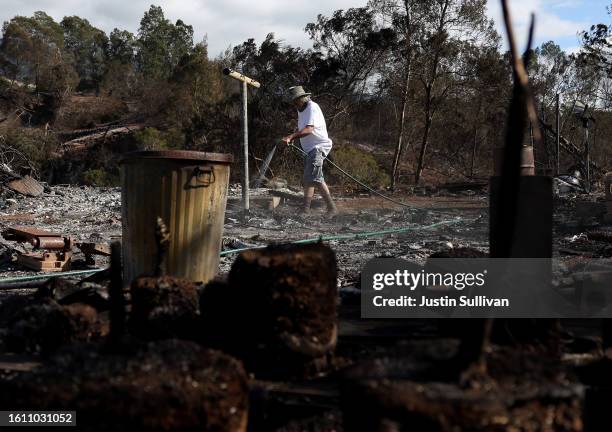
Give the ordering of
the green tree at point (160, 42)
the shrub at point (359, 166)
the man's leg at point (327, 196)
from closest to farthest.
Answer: the man's leg at point (327, 196), the shrub at point (359, 166), the green tree at point (160, 42)

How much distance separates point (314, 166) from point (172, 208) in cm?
538

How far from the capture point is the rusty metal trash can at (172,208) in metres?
3.88

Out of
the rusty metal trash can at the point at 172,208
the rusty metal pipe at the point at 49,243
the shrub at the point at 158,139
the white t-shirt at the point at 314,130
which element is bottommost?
the rusty metal pipe at the point at 49,243

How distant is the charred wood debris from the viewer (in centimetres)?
151

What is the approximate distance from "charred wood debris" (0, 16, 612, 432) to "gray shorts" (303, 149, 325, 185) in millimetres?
5526

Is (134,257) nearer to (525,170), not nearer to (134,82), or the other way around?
(525,170)

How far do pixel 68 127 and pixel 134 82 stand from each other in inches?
325

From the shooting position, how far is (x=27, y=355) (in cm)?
264

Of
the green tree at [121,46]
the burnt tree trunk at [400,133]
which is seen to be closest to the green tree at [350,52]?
the burnt tree trunk at [400,133]

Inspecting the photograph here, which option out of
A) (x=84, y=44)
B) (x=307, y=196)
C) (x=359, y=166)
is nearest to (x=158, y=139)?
(x=359, y=166)

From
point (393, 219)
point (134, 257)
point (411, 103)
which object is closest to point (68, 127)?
point (411, 103)

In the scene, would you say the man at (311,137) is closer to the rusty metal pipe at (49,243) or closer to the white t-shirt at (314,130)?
the white t-shirt at (314,130)

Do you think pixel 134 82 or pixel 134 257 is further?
pixel 134 82

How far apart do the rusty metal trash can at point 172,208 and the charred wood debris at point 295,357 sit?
18.3 inches
